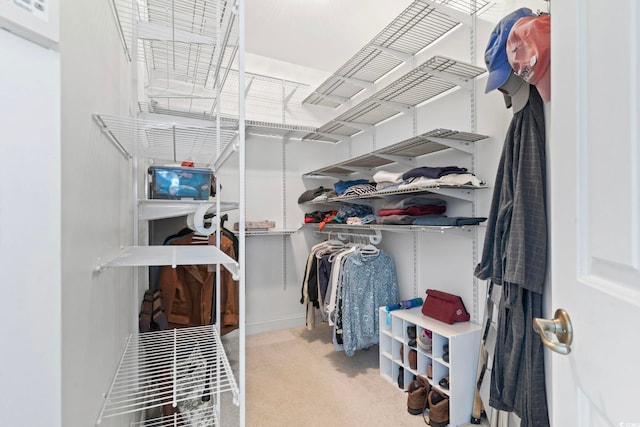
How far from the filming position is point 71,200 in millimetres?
685

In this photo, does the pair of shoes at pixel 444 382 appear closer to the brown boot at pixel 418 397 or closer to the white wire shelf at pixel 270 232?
the brown boot at pixel 418 397

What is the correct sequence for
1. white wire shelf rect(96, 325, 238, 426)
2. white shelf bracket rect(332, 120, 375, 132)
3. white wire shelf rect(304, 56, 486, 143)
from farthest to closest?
white shelf bracket rect(332, 120, 375, 132) < white wire shelf rect(304, 56, 486, 143) < white wire shelf rect(96, 325, 238, 426)

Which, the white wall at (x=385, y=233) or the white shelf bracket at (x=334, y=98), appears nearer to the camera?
the white wall at (x=385, y=233)

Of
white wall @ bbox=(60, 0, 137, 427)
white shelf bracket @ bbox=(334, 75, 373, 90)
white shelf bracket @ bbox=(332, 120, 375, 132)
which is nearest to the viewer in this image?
white wall @ bbox=(60, 0, 137, 427)

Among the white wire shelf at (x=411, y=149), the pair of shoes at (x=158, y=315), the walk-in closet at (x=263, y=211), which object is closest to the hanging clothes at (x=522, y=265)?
the walk-in closet at (x=263, y=211)

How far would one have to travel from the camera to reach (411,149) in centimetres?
222

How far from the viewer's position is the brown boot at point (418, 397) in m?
1.84

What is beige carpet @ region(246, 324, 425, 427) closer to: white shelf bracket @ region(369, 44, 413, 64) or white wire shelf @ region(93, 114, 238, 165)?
white wire shelf @ region(93, 114, 238, 165)

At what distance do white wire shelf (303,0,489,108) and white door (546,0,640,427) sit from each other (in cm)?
151

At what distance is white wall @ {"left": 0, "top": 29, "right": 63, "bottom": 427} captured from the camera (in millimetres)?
525

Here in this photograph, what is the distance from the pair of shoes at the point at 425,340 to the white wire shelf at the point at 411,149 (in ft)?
4.22

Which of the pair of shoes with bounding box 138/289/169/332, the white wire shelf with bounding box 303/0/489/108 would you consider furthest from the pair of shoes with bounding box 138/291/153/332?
the white wire shelf with bounding box 303/0/489/108

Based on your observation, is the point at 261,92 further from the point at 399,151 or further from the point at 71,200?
the point at 71,200

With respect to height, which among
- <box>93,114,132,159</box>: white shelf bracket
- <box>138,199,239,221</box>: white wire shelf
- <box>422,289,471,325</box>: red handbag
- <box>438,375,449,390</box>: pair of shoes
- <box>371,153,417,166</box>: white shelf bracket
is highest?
<box>371,153,417,166</box>: white shelf bracket
